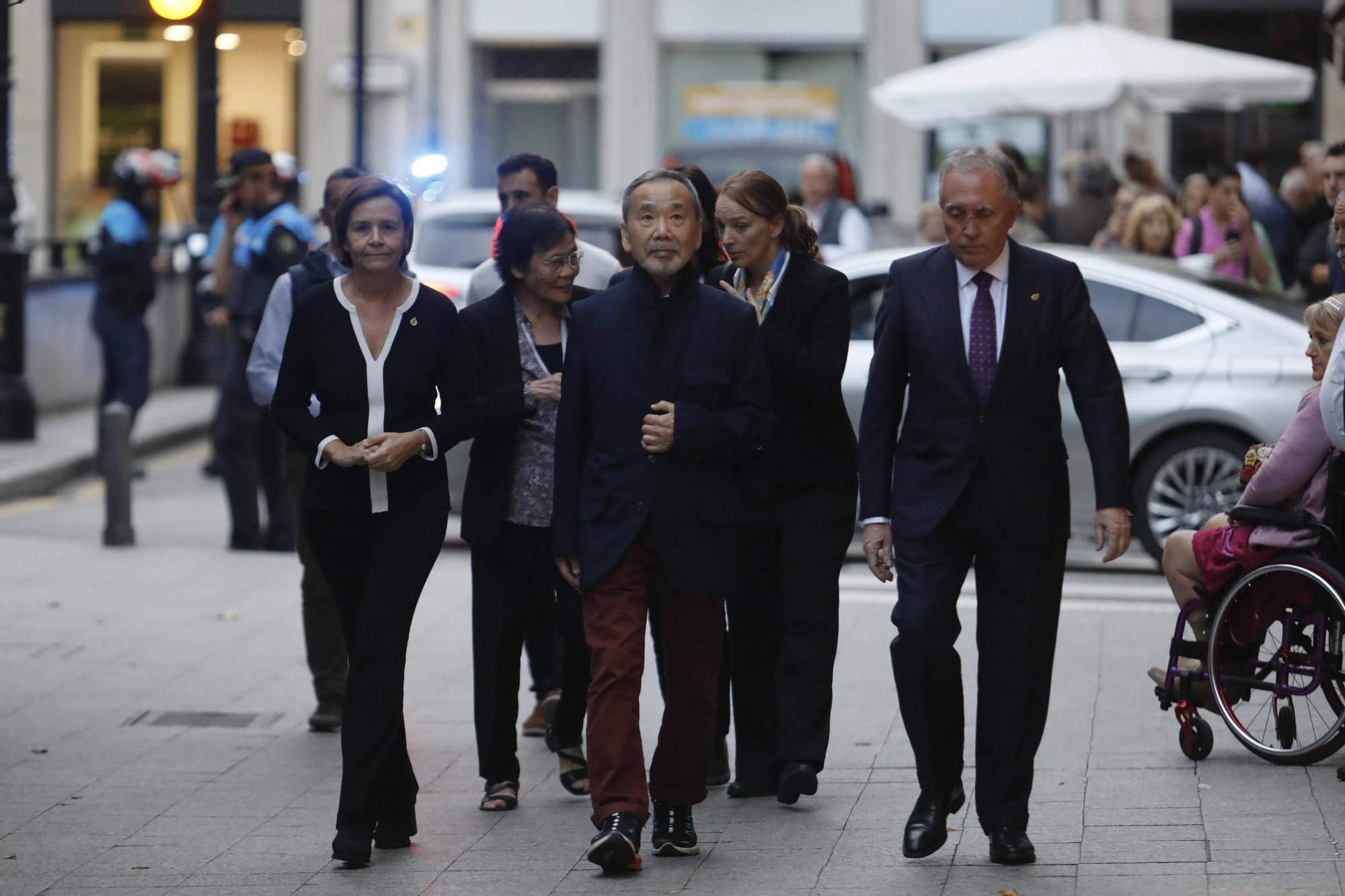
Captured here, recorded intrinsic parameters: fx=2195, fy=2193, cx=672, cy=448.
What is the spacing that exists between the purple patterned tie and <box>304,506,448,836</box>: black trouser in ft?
5.07

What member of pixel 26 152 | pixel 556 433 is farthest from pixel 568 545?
pixel 26 152

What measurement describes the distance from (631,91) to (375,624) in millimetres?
22283

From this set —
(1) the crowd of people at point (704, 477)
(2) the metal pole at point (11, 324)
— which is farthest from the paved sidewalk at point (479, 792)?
(2) the metal pole at point (11, 324)

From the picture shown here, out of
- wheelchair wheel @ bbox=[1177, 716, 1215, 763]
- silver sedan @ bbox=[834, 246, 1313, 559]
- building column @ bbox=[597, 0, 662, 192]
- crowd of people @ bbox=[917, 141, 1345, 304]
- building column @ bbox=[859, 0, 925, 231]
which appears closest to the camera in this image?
wheelchair wheel @ bbox=[1177, 716, 1215, 763]

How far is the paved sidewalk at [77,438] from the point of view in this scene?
14578 mm

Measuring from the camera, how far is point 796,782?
650 centimetres

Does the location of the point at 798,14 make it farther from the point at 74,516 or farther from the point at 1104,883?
the point at 1104,883

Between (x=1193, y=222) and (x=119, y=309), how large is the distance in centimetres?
709

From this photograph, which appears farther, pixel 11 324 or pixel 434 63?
pixel 434 63

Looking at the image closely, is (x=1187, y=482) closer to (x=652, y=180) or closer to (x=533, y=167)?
(x=533, y=167)

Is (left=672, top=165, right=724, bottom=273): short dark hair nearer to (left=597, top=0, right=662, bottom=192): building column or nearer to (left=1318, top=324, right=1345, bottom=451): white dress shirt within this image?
(left=1318, top=324, right=1345, bottom=451): white dress shirt

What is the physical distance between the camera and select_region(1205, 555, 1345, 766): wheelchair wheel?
6766 millimetres

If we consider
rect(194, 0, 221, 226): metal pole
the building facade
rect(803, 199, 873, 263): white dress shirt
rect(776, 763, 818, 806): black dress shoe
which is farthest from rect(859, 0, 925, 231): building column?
rect(776, 763, 818, 806): black dress shoe

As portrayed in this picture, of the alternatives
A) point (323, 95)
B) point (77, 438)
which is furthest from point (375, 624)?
Answer: point (323, 95)
